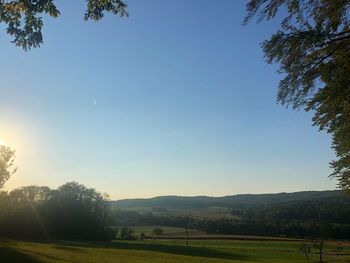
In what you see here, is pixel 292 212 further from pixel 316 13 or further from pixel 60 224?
pixel 316 13

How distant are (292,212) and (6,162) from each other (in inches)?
4247

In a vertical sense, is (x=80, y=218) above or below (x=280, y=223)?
above

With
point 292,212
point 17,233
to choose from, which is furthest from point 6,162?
point 292,212

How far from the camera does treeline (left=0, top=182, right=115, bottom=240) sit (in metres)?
93.6

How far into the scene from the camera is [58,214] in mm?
106625

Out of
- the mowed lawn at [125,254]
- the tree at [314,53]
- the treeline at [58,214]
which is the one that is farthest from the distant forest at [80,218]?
the tree at [314,53]

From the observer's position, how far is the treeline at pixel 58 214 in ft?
307

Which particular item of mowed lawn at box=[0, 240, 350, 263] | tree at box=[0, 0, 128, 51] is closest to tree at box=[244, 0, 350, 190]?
tree at box=[0, 0, 128, 51]

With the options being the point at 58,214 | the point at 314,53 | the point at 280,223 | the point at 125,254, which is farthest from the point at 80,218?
the point at 314,53

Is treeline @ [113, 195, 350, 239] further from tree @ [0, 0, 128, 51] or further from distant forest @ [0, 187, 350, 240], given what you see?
tree @ [0, 0, 128, 51]

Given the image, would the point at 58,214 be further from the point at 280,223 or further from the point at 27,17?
the point at 27,17

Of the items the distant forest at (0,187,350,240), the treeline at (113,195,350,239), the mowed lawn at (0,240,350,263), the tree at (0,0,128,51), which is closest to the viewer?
the tree at (0,0,128,51)

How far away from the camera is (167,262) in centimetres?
4331

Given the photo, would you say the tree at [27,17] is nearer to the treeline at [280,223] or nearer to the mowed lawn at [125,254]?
the mowed lawn at [125,254]
